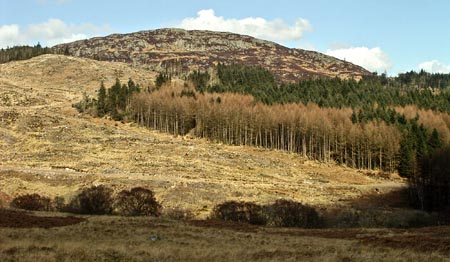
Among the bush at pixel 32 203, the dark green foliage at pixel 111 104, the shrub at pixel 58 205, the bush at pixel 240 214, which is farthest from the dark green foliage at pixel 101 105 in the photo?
the bush at pixel 240 214

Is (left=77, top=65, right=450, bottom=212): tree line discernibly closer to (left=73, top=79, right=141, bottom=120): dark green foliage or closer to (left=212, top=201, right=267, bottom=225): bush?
(left=73, top=79, right=141, bottom=120): dark green foliage

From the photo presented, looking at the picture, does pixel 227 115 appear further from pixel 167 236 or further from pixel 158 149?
pixel 167 236

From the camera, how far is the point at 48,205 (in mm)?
47500

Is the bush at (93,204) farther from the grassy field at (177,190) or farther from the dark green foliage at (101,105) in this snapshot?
the dark green foliage at (101,105)

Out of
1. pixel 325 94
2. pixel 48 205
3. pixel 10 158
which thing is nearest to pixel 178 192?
pixel 48 205

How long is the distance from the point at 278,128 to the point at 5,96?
351ft

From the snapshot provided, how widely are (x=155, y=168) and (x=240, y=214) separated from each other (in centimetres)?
4228

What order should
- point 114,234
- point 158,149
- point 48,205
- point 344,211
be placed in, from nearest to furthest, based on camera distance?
point 114,234, point 48,205, point 344,211, point 158,149

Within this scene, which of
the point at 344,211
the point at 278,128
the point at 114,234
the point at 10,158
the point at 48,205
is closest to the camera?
the point at 114,234

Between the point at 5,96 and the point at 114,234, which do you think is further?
the point at 5,96

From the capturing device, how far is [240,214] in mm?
45344

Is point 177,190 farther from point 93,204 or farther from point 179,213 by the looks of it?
point 93,204

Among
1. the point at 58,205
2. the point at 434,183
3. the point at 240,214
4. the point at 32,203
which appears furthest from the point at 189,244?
the point at 434,183

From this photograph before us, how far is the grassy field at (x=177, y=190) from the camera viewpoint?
75.8ft
